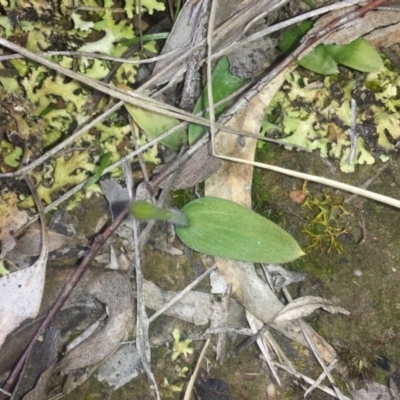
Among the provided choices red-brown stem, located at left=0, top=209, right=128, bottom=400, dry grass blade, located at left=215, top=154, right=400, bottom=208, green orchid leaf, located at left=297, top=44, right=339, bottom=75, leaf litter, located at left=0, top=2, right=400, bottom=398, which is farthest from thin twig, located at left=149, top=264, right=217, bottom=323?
green orchid leaf, located at left=297, top=44, right=339, bottom=75

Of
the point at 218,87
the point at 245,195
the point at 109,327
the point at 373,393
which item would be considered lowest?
the point at 373,393

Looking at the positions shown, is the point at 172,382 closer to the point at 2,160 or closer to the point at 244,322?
the point at 244,322

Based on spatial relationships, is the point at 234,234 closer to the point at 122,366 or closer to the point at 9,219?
the point at 122,366

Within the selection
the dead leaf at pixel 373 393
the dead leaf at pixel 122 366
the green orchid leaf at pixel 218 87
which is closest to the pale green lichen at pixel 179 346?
the dead leaf at pixel 122 366

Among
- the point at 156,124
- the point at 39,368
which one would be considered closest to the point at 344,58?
the point at 156,124

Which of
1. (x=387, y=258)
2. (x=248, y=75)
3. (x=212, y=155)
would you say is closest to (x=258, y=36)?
(x=248, y=75)

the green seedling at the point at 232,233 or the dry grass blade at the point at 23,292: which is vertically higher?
the green seedling at the point at 232,233

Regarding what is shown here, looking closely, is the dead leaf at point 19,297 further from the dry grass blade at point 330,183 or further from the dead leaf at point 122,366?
the dry grass blade at point 330,183

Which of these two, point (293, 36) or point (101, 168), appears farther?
point (101, 168)
